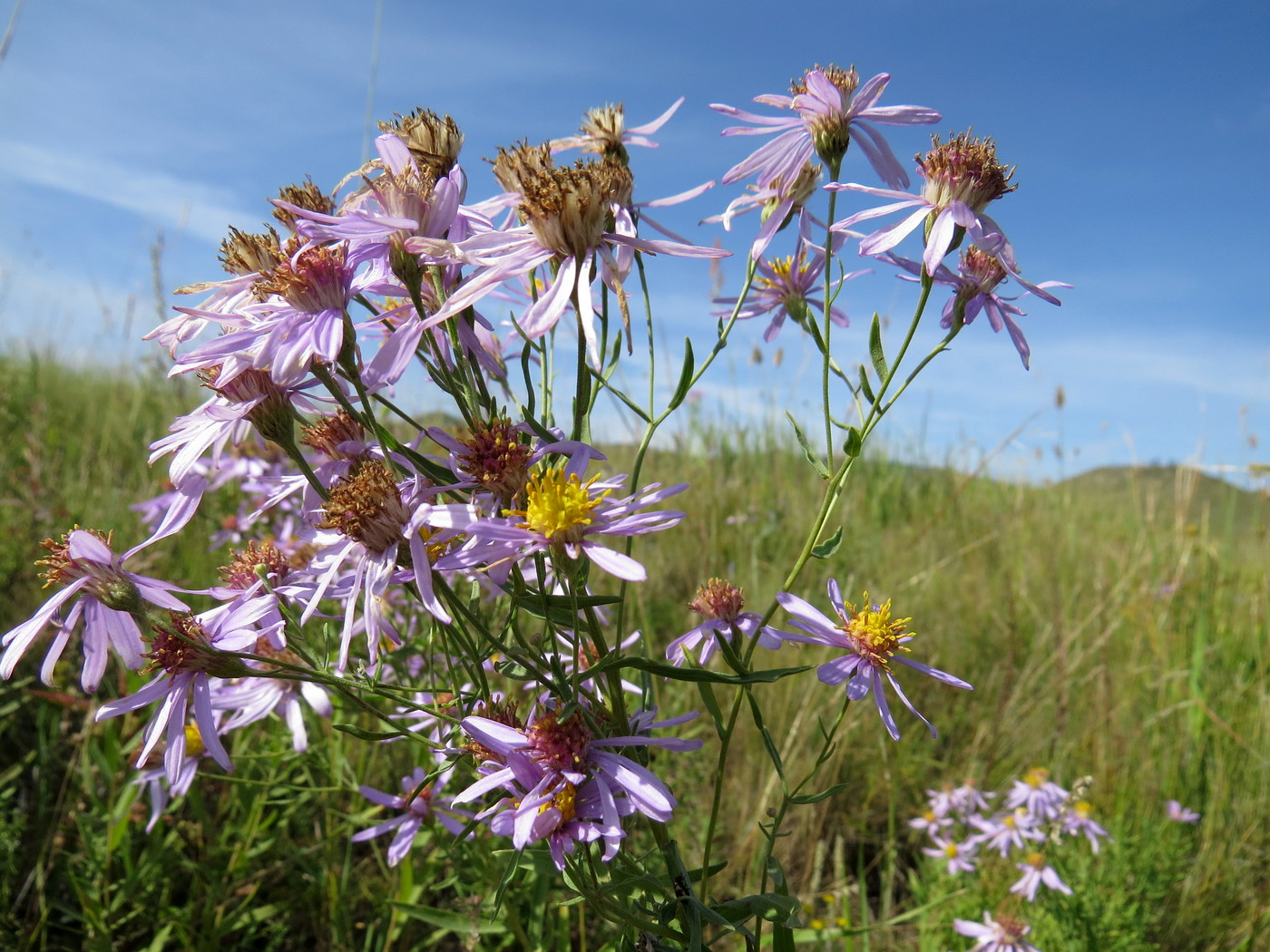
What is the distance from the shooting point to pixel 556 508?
701 millimetres

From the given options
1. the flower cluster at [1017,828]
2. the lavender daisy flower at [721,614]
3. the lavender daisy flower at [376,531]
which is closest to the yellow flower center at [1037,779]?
the flower cluster at [1017,828]

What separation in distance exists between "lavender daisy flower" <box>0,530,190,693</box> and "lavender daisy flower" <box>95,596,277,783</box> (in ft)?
0.10

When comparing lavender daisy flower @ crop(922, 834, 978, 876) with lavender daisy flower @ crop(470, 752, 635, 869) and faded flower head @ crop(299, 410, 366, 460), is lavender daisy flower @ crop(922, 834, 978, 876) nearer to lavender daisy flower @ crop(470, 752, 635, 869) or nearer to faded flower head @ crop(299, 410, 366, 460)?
lavender daisy flower @ crop(470, 752, 635, 869)

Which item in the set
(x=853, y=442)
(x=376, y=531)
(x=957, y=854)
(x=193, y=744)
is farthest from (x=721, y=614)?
(x=957, y=854)

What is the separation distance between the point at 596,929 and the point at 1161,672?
232 centimetres

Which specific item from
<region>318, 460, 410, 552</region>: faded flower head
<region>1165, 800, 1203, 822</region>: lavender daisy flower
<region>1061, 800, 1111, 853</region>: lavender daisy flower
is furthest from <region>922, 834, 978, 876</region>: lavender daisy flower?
<region>318, 460, 410, 552</region>: faded flower head

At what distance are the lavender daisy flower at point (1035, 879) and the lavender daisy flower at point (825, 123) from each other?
147 cm

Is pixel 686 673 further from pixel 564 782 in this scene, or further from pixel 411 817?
pixel 411 817

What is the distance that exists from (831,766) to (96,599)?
1.74 metres

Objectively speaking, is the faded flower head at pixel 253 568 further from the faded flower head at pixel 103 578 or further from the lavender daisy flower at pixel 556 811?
the lavender daisy flower at pixel 556 811

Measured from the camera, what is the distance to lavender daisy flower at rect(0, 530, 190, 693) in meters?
0.80

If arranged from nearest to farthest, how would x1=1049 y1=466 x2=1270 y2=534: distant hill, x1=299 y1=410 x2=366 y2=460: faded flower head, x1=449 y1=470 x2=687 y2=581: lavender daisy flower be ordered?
1. x1=449 y1=470 x2=687 y2=581: lavender daisy flower
2. x1=299 y1=410 x2=366 y2=460: faded flower head
3. x1=1049 y1=466 x2=1270 y2=534: distant hill

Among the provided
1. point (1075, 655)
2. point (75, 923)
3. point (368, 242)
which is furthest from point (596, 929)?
point (1075, 655)

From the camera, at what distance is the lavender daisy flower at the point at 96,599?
0.80m
